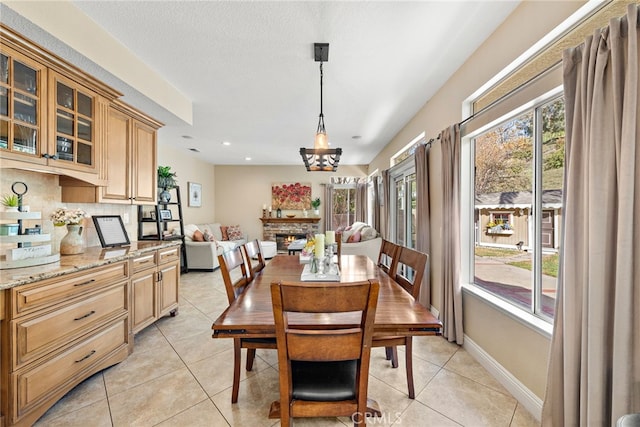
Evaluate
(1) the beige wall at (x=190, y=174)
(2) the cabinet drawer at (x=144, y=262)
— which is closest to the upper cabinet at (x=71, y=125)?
(2) the cabinet drawer at (x=144, y=262)

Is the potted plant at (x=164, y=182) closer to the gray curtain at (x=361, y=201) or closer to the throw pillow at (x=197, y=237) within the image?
the throw pillow at (x=197, y=237)

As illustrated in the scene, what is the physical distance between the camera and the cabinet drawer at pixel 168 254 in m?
2.77

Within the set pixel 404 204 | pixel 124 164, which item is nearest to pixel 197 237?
pixel 124 164

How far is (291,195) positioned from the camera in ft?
25.2

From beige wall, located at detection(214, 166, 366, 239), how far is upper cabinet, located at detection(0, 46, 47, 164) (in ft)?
19.3

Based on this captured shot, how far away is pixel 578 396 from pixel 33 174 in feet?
12.7

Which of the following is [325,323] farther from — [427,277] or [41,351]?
[427,277]

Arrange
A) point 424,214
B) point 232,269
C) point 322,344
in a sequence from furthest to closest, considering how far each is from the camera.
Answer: point 424,214 < point 232,269 < point 322,344

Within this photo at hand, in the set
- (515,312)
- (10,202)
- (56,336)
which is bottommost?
(56,336)

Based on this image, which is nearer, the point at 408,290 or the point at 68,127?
the point at 408,290

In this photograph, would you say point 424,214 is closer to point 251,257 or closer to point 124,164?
point 251,257

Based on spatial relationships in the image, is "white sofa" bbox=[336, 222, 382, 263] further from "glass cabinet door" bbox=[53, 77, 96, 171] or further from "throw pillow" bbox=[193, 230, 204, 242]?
"glass cabinet door" bbox=[53, 77, 96, 171]

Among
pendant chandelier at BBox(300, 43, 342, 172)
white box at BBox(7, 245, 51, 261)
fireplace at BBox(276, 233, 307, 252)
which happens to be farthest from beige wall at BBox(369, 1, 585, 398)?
fireplace at BBox(276, 233, 307, 252)

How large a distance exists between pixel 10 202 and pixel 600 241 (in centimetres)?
346
